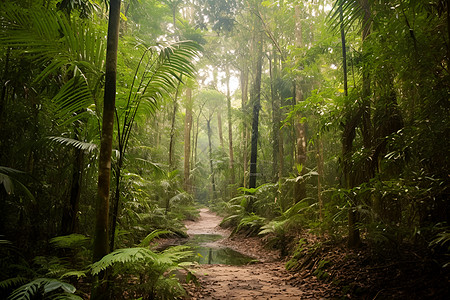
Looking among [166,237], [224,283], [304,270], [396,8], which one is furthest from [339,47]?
[166,237]

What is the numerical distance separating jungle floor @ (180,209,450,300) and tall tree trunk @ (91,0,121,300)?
5.02 ft

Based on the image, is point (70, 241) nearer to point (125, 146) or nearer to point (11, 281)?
point (11, 281)

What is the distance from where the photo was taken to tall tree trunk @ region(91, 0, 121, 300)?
2.73 metres

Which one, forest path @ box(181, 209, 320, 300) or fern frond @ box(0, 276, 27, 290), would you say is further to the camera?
forest path @ box(181, 209, 320, 300)

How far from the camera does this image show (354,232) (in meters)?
4.62

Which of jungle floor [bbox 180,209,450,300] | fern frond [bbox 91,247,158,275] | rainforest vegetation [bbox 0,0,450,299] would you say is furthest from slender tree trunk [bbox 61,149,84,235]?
jungle floor [bbox 180,209,450,300]

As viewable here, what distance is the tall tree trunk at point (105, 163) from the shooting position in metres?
2.73

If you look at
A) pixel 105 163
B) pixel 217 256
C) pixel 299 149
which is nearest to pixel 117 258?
pixel 105 163

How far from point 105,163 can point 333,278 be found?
401 centimetres

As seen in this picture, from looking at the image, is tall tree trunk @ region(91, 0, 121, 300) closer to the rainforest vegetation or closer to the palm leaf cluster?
the rainforest vegetation

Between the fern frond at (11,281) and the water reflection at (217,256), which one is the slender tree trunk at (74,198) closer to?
the fern frond at (11,281)

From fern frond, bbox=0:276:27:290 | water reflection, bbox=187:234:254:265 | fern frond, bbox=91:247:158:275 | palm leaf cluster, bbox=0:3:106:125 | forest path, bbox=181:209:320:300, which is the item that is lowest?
water reflection, bbox=187:234:254:265

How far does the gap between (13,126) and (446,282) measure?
19.1ft

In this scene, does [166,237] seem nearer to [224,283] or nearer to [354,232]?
[224,283]
